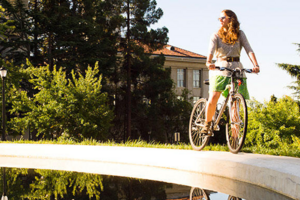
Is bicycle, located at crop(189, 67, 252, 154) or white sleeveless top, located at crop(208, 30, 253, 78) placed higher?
white sleeveless top, located at crop(208, 30, 253, 78)

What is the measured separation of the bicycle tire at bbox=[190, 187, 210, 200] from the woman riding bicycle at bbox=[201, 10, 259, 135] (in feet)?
7.45

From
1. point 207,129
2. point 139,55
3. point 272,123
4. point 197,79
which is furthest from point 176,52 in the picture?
point 207,129

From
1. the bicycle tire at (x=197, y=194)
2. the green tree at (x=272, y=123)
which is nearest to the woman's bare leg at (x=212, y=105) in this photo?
the bicycle tire at (x=197, y=194)

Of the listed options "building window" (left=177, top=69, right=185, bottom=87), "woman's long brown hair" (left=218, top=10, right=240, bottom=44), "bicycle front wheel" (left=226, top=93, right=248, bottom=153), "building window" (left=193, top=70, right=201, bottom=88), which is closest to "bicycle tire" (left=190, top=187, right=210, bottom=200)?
"bicycle front wheel" (left=226, top=93, right=248, bottom=153)

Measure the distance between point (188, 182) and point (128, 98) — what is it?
35.3 m

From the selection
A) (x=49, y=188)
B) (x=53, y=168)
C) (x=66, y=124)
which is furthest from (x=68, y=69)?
(x=49, y=188)

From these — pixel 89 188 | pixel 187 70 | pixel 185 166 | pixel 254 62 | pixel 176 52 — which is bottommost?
pixel 89 188

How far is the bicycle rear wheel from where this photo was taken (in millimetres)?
8062

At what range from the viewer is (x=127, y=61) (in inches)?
1638

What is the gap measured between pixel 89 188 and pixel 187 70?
53529mm

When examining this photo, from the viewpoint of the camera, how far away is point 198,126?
8305mm

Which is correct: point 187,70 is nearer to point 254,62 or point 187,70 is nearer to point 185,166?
point 254,62

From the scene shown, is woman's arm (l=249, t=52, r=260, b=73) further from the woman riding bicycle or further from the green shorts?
the green shorts

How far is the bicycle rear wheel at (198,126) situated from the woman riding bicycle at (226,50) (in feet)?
2.23
